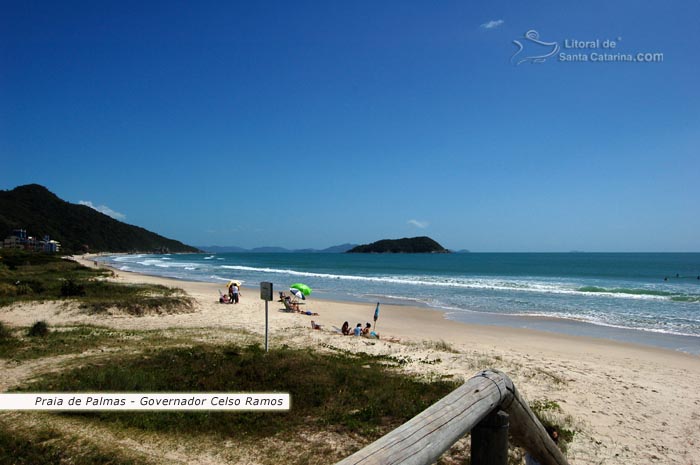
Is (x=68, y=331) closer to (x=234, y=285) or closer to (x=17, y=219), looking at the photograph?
(x=234, y=285)

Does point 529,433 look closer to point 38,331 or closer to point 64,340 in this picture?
point 64,340

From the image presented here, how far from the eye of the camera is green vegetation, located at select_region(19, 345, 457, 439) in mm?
5980

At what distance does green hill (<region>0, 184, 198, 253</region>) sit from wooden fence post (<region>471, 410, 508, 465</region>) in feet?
409

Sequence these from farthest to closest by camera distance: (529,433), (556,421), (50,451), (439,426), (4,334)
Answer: (4,334)
(556,421)
(50,451)
(529,433)
(439,426)

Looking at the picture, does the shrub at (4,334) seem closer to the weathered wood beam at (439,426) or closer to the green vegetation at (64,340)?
the green vegetation at (64,340)

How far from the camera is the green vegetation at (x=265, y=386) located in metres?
5.98

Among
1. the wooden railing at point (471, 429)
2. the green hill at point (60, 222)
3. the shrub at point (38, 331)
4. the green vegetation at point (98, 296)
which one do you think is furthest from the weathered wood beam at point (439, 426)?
the green hill at point (60, 222)

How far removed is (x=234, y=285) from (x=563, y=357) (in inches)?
647

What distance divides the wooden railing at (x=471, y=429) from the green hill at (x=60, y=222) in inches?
4907

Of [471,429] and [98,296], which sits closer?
[471,429]

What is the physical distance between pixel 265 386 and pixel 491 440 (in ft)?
20.5

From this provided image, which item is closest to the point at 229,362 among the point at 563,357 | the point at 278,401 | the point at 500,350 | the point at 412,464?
the point at 278,401

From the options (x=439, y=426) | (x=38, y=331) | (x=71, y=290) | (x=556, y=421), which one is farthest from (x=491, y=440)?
(x=71, y=290)

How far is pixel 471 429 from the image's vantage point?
2006mm
